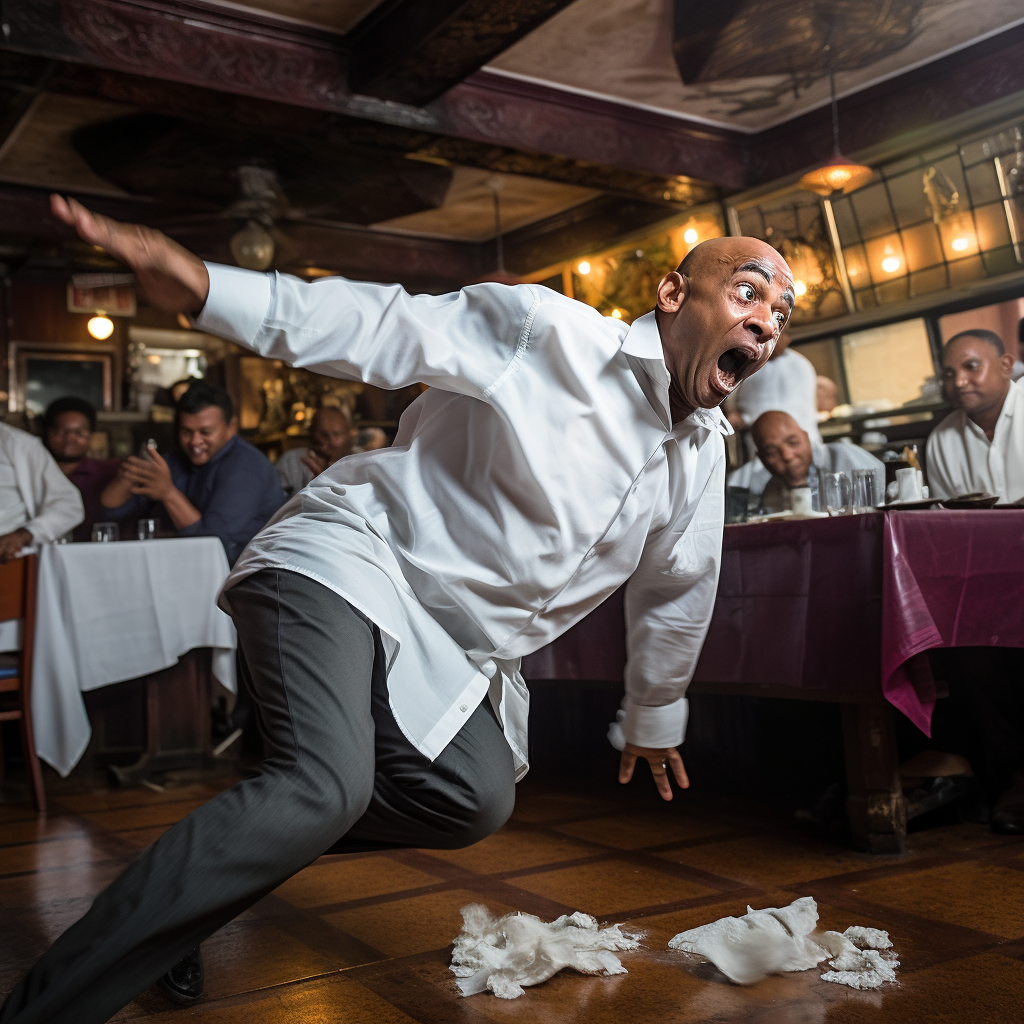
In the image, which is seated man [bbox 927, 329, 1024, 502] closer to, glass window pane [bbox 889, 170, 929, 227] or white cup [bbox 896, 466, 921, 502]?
glass window pane [bbox 889, 170, 929, 227]

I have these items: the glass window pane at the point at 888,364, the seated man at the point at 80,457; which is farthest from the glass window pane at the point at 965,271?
the seated man at the point at 80,457

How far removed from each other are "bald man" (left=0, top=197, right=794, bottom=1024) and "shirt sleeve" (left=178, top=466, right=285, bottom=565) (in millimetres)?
2433

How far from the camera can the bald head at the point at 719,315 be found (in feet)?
4.84

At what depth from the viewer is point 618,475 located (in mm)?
1429

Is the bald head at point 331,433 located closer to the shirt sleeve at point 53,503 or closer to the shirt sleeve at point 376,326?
the shirt sleeve at point 53,503

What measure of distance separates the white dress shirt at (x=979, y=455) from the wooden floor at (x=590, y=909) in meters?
2.15

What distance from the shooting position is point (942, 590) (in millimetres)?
2162

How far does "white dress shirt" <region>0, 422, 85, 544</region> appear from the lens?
4.00m

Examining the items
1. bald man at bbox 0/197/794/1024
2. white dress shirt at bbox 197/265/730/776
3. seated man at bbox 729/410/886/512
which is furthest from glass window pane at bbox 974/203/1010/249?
white dress shirt at bbox 197/265/730/776

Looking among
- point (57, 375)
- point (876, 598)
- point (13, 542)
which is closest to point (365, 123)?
point (13, 542)

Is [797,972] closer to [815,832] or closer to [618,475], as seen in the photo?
[618,475]

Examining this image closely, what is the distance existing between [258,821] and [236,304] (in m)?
0.60

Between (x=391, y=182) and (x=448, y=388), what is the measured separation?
496 centimetres

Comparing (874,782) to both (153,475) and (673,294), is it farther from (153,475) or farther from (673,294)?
(153,475)
